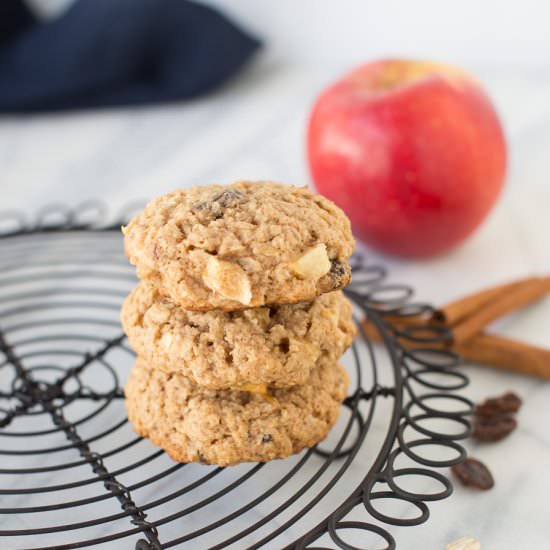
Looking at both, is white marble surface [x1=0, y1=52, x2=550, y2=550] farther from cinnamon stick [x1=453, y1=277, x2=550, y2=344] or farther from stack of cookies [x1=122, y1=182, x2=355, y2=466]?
stack of cookies [x1=122, y1=182, x2=355, y2=466]

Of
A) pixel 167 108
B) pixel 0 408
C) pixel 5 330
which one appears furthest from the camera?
pixel 167 108

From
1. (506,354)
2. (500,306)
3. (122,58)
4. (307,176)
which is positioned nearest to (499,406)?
(506,354)

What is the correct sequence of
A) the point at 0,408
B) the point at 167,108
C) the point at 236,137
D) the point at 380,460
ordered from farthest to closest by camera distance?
the point at 167,108 < the point at 236,137 < the point at 0,408 < the point at 380,460

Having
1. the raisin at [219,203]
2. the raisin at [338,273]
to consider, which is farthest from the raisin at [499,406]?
the raisin at [219,203]

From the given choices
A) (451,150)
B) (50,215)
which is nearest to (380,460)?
(451,150)

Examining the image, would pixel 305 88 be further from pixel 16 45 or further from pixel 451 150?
pixel 451 150

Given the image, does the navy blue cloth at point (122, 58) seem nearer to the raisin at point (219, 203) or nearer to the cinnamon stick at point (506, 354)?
the cinnamon stick at point (506, 354)

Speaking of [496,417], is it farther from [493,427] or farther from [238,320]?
[238,320]
